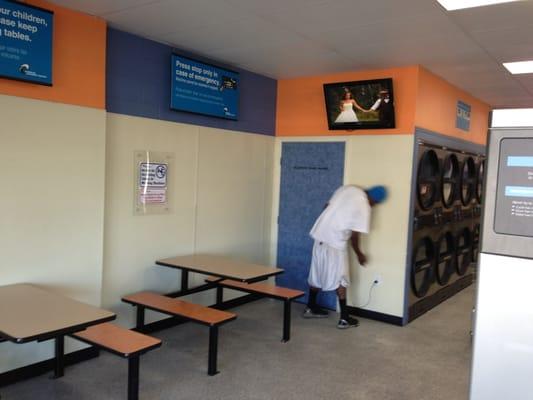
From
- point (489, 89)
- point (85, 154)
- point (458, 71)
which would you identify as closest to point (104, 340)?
point (85, 154)

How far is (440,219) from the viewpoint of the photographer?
17.9 ft

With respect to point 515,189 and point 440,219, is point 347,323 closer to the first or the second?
point 440,219

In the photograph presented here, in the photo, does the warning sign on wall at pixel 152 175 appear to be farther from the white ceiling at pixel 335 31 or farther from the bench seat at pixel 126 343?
the bench seat at pixel 126 343

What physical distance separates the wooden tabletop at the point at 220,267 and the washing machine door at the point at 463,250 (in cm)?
316

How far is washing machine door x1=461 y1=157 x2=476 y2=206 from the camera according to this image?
607cm

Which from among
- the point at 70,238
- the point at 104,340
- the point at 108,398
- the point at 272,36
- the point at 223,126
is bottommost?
the point at 108,398

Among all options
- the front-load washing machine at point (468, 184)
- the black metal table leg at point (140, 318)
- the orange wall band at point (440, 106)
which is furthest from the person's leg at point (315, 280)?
the front-load washing machine at point (468, 184)

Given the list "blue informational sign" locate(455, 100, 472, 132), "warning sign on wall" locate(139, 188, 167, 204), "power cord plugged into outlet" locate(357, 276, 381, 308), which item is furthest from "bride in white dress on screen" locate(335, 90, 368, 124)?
"warning sign on wall" locate(139, 188, 167, 204)

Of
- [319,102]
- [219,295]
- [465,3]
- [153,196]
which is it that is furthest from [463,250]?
[153,196]

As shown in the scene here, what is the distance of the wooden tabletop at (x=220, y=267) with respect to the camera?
391cm

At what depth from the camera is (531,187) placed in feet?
3.69

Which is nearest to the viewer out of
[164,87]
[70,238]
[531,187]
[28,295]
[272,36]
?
[531,187]

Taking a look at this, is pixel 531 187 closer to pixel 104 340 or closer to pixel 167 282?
pixel 104 340

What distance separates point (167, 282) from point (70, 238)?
4.09 ft
